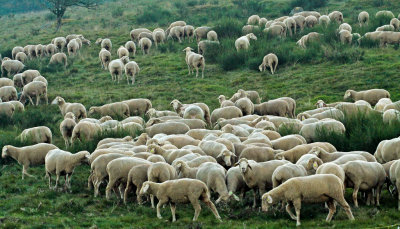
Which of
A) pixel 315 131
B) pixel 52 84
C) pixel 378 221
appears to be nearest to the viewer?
pixel 378 221

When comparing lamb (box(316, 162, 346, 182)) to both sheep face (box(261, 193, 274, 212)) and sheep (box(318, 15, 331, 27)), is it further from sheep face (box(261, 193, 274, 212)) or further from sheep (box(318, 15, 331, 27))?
sheep (box(318, 15, 331, 27))

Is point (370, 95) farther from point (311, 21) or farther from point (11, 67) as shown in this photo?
point (11, 67)

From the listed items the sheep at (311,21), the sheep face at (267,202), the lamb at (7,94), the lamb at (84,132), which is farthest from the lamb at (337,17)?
the sheep face at (267,202)

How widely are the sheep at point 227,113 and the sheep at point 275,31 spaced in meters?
12.5

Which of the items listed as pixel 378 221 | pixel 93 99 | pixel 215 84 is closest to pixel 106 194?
pixel 378 221

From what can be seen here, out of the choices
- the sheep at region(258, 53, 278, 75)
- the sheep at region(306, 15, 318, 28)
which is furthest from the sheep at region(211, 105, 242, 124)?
the sheep at region(306, 15, 318, 28)

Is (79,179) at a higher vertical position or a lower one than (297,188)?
lower

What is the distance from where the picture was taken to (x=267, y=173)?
11.7m

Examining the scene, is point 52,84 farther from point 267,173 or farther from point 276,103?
point 267,173

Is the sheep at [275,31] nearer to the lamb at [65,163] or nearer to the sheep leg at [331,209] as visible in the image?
the lamb at [65,163]

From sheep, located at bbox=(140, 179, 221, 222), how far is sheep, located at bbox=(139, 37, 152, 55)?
68.6 ft

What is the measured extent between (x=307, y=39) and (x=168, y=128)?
13661mm

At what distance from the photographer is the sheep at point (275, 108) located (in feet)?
64.2

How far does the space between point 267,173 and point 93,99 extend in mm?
13237
